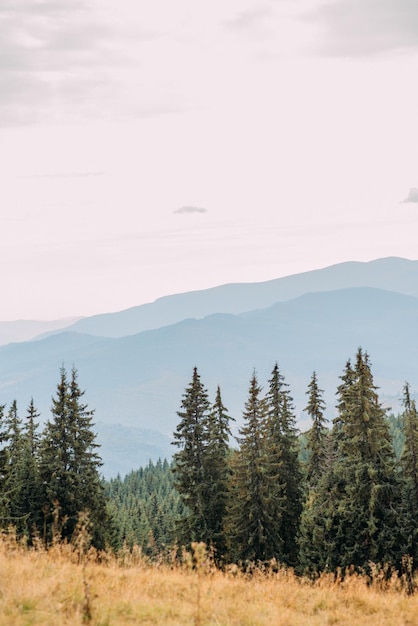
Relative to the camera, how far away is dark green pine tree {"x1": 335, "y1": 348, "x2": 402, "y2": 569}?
2589 centimetres

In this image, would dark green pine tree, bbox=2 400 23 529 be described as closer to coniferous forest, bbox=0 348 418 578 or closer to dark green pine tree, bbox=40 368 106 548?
coniferous forest, bbox=0 348 418 578

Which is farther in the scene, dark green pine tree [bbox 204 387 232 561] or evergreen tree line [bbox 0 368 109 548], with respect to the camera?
dark green pine tree [bbox 204 387 232 561]

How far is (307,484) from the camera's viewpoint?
115ft

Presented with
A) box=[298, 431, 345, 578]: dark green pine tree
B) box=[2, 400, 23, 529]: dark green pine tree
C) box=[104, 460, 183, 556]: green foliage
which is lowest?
box=[104, 460, 183, 556]: green foliage

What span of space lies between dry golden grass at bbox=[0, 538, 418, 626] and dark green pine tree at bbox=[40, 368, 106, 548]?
772 inches

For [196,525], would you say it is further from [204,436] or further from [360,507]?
[360,507]

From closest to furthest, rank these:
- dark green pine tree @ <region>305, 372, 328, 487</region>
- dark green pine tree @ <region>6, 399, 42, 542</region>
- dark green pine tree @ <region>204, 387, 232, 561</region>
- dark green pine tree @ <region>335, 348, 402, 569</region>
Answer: dark green pine tree @ <region>335, 348, 402, 569</region> < dark green pine tree @ <region>6, 399, 42, 542</region> < dark green pine tree @ <region>204, 387, 232, 561</region> < dark green pine tree @ <region>305, 372, 328, 487</region>

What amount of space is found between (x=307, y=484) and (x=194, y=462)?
7583 millimetres

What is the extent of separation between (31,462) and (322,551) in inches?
665

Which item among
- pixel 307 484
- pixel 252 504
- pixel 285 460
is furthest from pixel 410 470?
pixel 285 460

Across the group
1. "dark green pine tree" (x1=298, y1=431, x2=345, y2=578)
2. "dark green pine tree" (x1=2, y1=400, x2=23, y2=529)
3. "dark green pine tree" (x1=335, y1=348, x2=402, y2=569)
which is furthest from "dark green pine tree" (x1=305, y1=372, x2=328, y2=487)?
"dark green pine tree" (x1=2, y1=400, x2=23, y2=529)

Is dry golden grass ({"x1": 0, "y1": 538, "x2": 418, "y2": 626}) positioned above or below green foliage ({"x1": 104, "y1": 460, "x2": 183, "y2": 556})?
above

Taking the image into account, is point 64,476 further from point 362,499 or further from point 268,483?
point 362,499

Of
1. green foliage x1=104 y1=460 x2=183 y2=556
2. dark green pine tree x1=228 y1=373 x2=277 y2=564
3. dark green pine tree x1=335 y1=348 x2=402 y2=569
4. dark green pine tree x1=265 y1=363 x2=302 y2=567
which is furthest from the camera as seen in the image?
green foliage x1=104 y1=460 x2=183 y2=556
